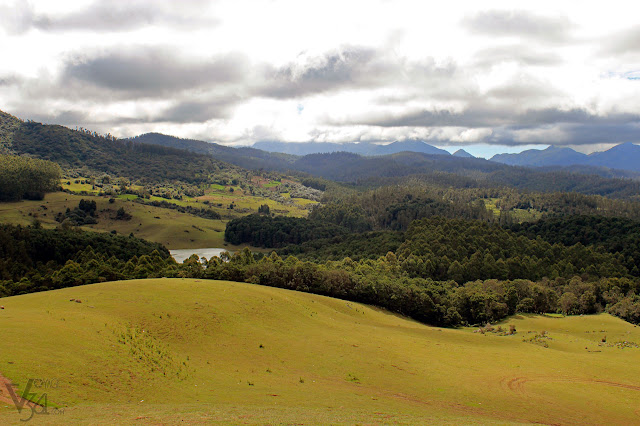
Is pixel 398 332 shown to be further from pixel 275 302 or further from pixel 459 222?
pixel 459 222

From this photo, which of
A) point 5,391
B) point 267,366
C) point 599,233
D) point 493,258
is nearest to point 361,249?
point 493,258

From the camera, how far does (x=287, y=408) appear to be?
25.7 m

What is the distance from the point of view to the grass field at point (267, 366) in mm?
24547

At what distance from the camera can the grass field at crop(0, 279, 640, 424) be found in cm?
2455

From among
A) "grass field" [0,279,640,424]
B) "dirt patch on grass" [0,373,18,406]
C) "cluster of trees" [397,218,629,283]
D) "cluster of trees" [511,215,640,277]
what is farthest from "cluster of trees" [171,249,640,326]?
"dirt patch on grass" [0,373,18,406]

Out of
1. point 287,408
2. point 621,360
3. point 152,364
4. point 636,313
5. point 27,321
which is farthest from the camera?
point 636,313

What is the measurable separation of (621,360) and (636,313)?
41.6 m

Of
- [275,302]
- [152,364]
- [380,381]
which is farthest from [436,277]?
[152,364]

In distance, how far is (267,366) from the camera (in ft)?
119

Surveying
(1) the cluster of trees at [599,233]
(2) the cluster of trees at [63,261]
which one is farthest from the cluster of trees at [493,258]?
(2) the cluster of trees at [63,261]

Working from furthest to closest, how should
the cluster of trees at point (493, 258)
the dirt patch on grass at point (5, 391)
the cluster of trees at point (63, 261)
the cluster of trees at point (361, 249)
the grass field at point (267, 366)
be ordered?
the cluster of trees at point (361, 249)
the cluster of trees at point (493, 258)
the cluster of trees at point (63, 261)
the grass field at point (267, 366)
the dirt patch on grass at point (5, 391)

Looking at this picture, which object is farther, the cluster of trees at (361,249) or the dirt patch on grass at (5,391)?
the cluster of trees at (361,249)

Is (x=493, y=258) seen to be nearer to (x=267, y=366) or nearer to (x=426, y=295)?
(x=426, y=295)

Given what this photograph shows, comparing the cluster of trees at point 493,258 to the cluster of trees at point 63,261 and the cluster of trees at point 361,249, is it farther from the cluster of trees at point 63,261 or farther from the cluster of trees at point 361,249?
the cluster of trees at point 63,261
